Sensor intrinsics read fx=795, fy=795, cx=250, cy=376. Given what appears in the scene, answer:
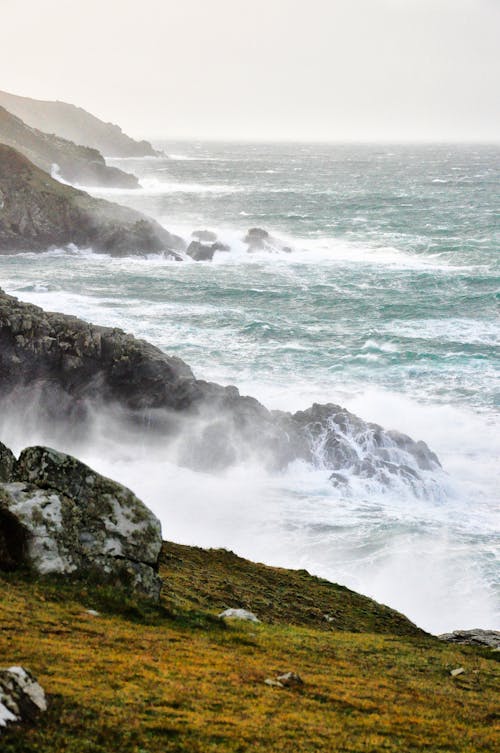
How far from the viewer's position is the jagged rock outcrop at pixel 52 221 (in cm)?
9831

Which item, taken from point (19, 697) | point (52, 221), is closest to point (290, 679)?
point (19, 697)

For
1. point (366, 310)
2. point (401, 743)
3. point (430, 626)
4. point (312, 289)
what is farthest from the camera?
point (312, 289)

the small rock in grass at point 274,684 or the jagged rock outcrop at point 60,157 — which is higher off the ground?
the jagged rock outcrop at point 60,157

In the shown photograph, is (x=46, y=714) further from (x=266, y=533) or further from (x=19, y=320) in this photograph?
(x=19, y=320)

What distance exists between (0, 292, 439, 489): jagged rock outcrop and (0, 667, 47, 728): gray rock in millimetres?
33364

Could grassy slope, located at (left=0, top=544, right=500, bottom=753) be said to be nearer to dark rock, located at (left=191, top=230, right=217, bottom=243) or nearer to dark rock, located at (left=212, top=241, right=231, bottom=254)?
dark rock, located at (left=212, top=241, right=231, bottom=254)

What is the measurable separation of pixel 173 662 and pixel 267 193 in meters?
174

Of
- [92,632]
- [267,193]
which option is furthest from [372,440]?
[267,193]

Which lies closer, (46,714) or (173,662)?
(46,714)

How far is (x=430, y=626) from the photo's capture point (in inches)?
1302

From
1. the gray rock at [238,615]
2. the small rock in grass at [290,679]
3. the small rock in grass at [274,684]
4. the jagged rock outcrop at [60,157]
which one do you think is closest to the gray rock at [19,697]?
the small rock in grass at [274,684]

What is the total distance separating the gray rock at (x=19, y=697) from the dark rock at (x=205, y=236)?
103 m

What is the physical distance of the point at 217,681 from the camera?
15.9m

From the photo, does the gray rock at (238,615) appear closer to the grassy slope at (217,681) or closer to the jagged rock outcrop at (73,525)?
the grassy slope at (217,681)
